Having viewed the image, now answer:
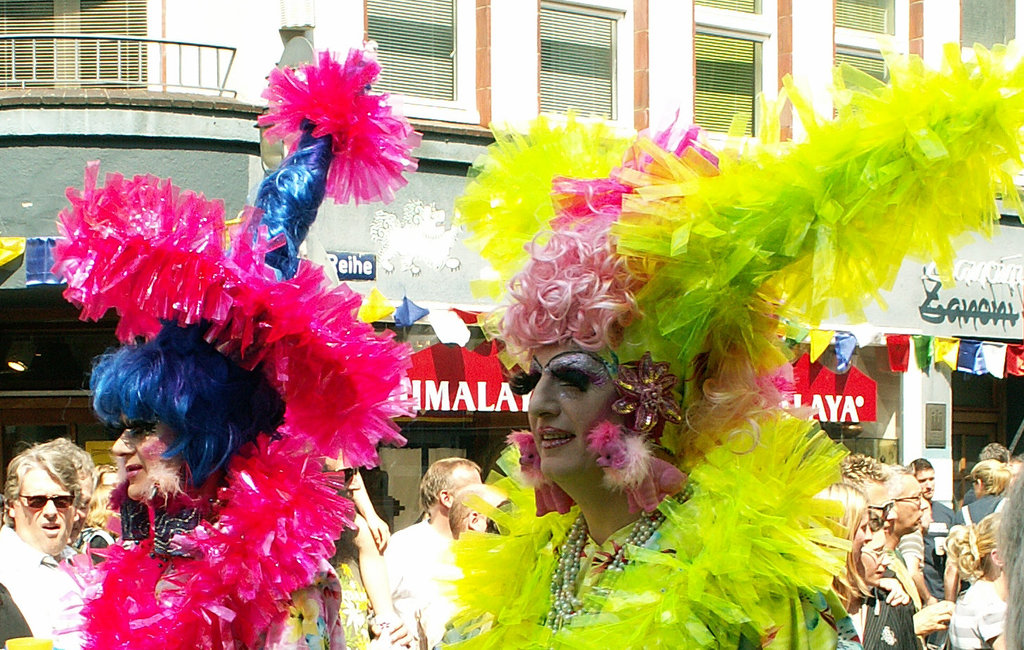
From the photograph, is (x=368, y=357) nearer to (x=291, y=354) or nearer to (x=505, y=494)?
(x=291, y=354)

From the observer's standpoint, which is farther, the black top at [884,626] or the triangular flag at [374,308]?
the triangular flag at [374,308]

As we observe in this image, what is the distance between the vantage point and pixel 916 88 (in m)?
2.44

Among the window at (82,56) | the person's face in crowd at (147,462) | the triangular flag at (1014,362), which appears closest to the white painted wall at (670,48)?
the triangular flag at (1014,362)

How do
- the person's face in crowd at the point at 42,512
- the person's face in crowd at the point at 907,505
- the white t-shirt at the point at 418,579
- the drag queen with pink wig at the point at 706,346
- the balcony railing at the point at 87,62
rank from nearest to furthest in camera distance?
the drag queen with pink wig at the point at 706,346 → the person's face in crowd at the point at 42,512 → the white t-shirt at the point at 418,579 → the person's face in crowd at the point at 907,505 → the balcony railing at the point at 87,62

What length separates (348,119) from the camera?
10.5ft

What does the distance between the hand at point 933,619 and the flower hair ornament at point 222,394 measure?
133 inches

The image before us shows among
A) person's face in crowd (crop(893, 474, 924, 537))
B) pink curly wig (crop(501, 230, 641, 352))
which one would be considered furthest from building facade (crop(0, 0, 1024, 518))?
pink curly wig (crop(501, 230, 641, 352))

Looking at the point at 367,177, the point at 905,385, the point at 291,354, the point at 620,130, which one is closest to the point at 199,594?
the point at 291,354

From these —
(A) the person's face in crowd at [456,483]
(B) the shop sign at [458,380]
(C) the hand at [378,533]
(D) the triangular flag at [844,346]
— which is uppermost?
(D) the triangular flag at [844,346]

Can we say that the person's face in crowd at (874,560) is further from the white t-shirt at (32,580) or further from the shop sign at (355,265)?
the shop sign at (355,265)

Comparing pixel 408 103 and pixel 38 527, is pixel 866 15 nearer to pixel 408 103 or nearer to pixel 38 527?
pixel 408 103

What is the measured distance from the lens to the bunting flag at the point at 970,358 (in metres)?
12.3

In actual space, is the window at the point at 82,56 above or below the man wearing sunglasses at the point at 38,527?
above

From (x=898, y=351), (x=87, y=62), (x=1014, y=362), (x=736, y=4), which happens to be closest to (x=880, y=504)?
(x=87, y=62)
